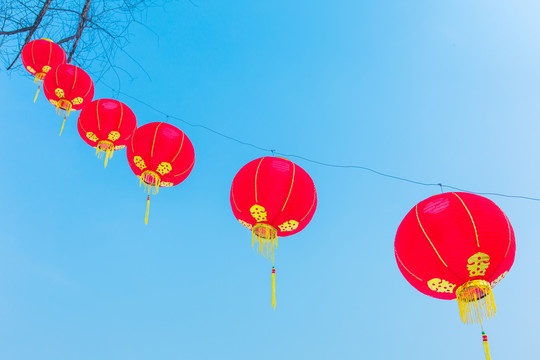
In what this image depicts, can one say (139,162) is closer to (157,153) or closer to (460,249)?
(157,153)

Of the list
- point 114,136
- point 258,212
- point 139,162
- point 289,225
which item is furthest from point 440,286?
point 114,136

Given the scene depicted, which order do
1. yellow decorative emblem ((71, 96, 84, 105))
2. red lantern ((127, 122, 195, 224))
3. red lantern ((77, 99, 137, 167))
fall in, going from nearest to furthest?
red lantern ((127, 122, 195, 224))
red lantern ((77, 99, 137, 167))
yellow decorative emblem ((71, 96, 84, 105))

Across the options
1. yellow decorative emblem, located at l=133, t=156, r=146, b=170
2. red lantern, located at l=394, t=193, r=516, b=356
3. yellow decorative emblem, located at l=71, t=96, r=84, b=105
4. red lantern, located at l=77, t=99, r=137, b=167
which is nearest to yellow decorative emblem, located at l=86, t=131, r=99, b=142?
red lantern, located at l=77, t=99, r=137, b=167

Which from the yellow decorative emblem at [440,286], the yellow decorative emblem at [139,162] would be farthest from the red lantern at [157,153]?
the yellow decorative emblem at [440,286]

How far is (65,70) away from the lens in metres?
5.41

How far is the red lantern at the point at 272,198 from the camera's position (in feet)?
12.7

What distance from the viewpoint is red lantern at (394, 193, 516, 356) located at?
3154 millimetres

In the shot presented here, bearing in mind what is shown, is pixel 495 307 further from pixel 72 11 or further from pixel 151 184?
pixel 72 11

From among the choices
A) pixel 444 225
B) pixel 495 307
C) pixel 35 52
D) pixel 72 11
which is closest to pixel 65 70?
pixel 35 52

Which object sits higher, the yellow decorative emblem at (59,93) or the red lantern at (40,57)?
the red lantern at (40,57)

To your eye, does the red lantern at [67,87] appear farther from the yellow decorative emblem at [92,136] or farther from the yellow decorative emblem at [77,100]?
the yellow decorative emblem at [92,136]

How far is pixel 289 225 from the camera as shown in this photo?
13.3 feet

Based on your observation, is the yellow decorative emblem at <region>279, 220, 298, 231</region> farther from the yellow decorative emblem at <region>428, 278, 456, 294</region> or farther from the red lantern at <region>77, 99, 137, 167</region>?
the red lantern at <region>77, 99, 137, 167</region>

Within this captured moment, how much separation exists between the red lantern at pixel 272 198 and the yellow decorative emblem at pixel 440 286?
1.26 metres
